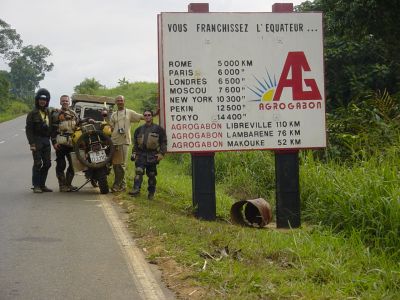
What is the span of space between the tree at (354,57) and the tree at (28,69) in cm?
7265

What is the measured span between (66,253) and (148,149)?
381cm

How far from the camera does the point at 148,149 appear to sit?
10.6 meters

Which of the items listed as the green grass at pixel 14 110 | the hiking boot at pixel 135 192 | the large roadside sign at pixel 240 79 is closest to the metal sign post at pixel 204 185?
the large roadside sign at pixel 240 79

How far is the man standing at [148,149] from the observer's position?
10.3 meters

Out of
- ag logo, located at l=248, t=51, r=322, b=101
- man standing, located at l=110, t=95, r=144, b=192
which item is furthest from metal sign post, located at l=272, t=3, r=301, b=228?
man standing, located at l=110, t=95, r=144, b=192

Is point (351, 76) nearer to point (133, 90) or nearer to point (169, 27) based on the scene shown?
point (169, 27)

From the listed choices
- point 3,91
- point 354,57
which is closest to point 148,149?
point 354,57

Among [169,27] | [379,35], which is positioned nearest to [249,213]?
[169,27]

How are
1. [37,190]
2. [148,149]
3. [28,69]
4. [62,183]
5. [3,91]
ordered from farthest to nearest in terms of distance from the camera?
1. [28,69]
2. [3,91]
3. [62,183]
4. [37,190]
5. [148,149]

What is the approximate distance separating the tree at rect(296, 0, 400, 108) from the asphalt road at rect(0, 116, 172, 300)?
9.38 m

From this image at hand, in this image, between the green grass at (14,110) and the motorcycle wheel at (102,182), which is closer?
the motorcycle wheel at (102,182)

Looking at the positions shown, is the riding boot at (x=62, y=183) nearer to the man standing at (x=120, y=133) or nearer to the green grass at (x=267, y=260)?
the man standing at (x=120, y=133)

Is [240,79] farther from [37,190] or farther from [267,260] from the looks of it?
[37,190]

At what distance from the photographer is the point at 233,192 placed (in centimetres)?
1315
